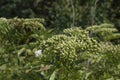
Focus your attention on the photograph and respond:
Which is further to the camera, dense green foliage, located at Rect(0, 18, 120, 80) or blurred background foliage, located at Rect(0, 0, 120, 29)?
blurred background foliage, located at Rect(0, 0, 120, 29)

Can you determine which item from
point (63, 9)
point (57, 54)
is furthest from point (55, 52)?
point (63, 9)

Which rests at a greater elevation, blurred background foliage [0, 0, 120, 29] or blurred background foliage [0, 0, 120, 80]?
blurred background foliage [0, 0, 120, 80]

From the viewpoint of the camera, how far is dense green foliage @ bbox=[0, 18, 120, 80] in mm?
2742


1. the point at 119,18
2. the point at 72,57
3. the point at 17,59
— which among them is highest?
the point at 72,57

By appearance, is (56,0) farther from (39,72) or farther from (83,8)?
(39,72)

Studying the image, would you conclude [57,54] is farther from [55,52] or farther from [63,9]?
[63,9]

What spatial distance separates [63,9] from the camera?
11.1 m

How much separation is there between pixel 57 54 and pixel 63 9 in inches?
331

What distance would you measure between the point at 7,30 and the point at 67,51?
3.39ft

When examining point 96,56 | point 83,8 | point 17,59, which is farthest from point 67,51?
point 83,8

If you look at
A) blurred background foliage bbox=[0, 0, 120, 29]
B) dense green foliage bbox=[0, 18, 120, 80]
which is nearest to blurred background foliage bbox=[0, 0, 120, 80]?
dense green foliage bbox=[0, 18, 120, 80]

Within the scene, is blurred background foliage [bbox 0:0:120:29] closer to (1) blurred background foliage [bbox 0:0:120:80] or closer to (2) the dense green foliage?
(1) blurred background foliage [bbox 0:0:120:80]

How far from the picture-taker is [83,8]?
438 inches

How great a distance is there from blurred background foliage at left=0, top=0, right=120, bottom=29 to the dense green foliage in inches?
267
